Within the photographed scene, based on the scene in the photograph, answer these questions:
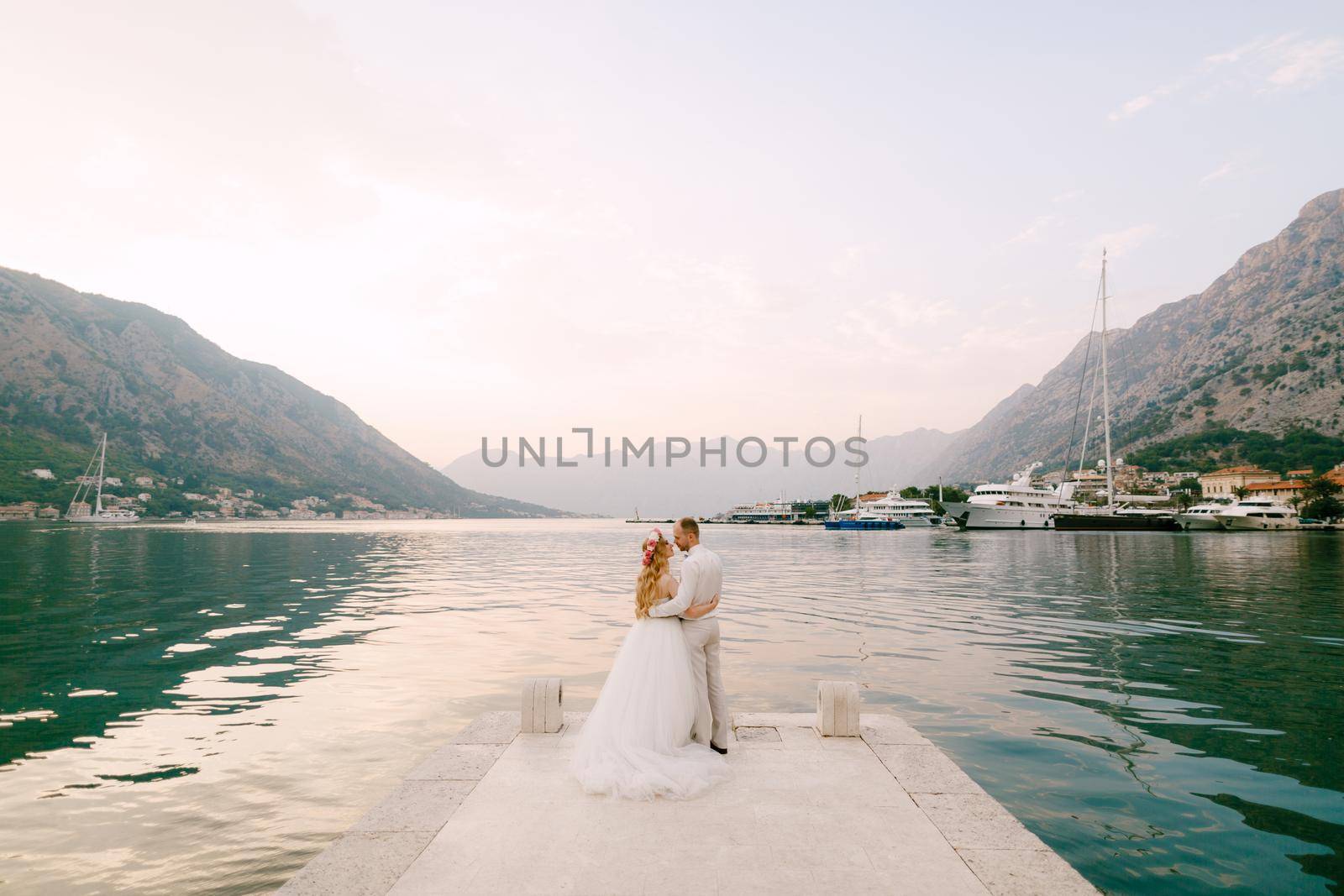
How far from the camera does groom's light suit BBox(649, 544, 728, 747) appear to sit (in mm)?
7906

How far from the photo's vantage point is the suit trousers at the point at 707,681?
324 inches

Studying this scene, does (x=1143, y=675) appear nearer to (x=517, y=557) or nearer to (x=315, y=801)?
(x=315, y=801)

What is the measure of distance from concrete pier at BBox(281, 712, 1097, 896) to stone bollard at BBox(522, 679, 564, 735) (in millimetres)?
838

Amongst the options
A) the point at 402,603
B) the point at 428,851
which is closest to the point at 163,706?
the point at 428,851

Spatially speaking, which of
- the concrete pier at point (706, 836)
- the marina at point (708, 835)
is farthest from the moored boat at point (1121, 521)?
the concrete pier at point (706, 836)

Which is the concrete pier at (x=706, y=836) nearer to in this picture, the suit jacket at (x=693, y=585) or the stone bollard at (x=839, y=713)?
the stone bollard at (x=839, y=713)

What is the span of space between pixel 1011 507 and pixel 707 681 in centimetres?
12834

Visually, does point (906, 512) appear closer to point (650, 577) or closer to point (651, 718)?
point (650, 577)

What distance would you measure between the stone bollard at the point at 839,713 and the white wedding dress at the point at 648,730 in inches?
73.2

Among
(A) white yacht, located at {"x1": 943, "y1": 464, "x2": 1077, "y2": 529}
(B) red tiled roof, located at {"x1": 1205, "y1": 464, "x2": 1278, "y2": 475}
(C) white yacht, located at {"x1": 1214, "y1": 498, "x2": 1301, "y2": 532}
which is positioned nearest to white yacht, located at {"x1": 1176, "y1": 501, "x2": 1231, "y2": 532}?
(C) white yacht, located at {"x1": 1214, "y1": 498, "x2": 1301, "y2": 532}

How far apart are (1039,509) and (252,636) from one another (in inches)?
5073

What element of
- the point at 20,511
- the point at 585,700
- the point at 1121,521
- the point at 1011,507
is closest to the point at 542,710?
the point at 585,700

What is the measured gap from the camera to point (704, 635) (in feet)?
27.0

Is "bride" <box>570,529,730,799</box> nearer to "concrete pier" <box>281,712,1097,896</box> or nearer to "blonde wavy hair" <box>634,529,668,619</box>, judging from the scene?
"blonde wavy hair" <box>634,529,668,619</box>
